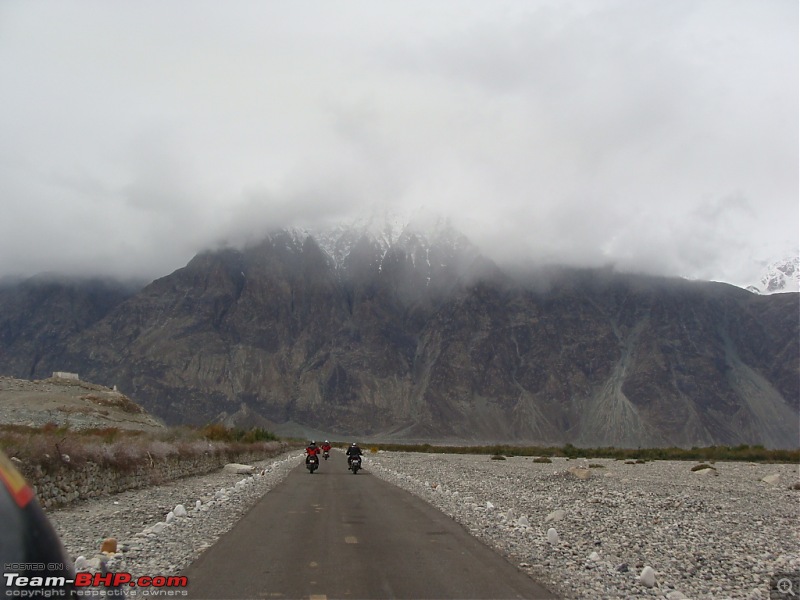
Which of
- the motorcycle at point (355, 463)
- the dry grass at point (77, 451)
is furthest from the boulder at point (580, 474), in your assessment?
the dry grass at point (77, 451)

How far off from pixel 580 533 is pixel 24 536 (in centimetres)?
1520

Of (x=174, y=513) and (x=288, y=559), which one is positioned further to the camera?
(x=174, y=513)

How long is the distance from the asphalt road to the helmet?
560 cm

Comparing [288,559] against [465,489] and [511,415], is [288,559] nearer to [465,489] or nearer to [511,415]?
[465,489]

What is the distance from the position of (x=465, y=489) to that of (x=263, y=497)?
1058 cm

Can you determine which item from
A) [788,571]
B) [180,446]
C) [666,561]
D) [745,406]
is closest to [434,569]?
[666,561]

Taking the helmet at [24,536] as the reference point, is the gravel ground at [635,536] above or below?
below

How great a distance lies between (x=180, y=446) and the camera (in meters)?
35.2

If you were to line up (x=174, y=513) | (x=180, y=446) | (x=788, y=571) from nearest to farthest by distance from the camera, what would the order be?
(x=788, y=571), (x=174, y=513), (x=180, y=446)

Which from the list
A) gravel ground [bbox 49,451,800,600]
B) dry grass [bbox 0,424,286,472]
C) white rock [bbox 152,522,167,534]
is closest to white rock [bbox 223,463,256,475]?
dry grass [bbox 0,424,286,472]

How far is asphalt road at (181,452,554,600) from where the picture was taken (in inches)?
336
